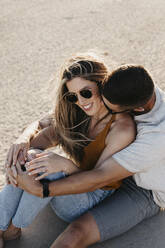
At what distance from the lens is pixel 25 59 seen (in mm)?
6848

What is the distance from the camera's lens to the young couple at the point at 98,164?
2.68 meters

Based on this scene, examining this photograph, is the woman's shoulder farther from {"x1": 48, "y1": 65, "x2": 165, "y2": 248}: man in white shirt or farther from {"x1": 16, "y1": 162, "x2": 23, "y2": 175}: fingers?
{"x1": 16, "y1": 162, "x2": 23, "y2": 175}: fingers

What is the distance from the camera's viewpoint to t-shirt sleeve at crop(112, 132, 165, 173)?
105 inches

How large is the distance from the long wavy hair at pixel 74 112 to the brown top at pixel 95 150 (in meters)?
0.11

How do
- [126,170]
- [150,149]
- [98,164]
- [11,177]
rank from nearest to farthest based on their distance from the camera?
[150,149], [126,170], [98,164], [11,177]

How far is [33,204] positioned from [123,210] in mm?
756

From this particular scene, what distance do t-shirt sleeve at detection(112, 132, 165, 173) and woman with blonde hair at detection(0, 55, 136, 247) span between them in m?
0.12

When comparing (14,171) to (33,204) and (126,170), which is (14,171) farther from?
(126,170)

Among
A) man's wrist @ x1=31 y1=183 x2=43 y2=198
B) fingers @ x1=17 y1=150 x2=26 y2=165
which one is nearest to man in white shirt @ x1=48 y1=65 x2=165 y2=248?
man's wrist @ x1=31 y1=183 x2=43 y2=198

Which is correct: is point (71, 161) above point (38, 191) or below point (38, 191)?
above

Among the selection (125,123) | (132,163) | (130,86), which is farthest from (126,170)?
(130,86)

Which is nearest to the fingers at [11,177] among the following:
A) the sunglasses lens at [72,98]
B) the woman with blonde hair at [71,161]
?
the woman with blonde hair at [71,161]

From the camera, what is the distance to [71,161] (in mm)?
2945

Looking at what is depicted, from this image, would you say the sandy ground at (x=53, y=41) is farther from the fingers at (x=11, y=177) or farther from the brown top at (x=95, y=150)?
the brown top at (x=95, y=150)
